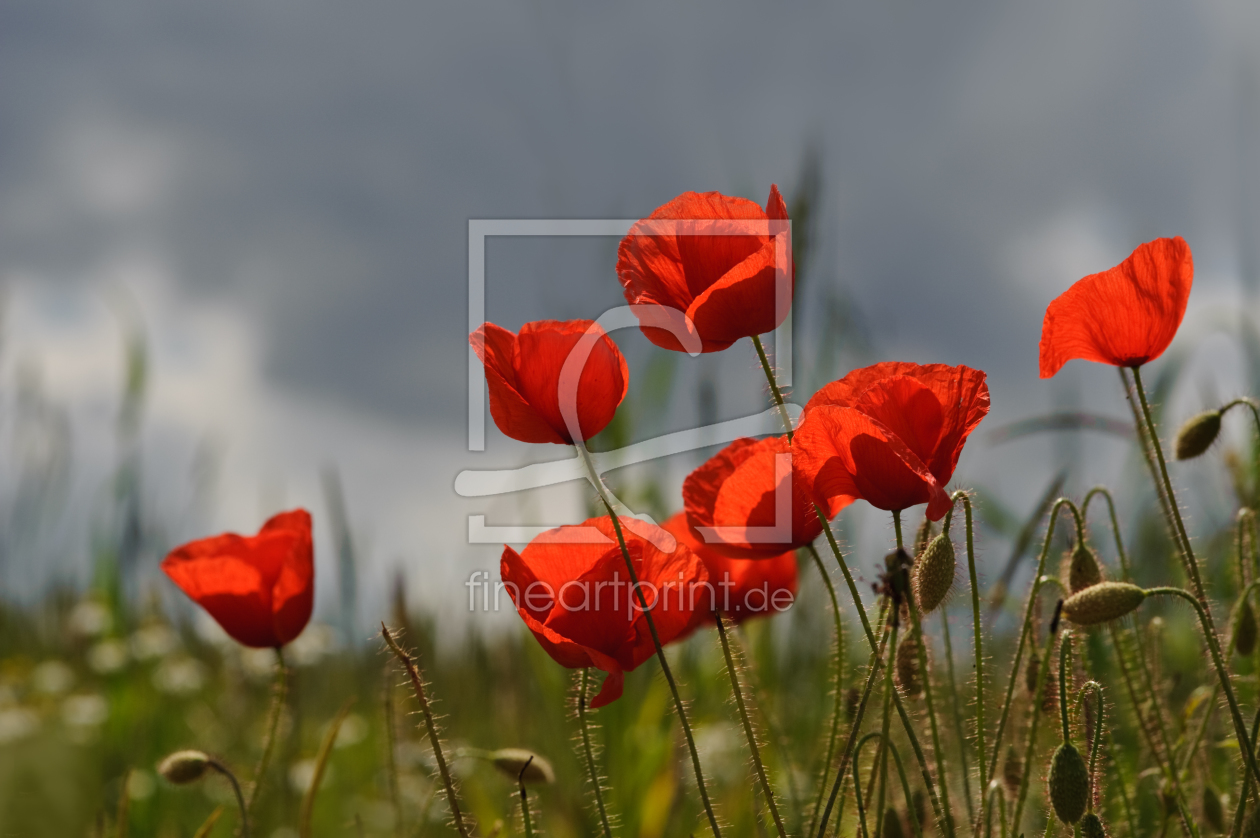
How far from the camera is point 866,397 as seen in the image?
3.81 ft

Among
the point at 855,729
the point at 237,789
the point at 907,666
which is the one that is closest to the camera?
the point at 855,729

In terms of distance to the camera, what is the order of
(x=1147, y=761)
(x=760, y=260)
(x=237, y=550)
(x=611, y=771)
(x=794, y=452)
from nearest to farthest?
1. (x=794, y=452)
2. (x=760, y=260)
3. (x=237, y=550)
4. (x=1147, y=761)
5. (x=611, y=771)

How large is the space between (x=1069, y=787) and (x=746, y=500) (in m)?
0.50

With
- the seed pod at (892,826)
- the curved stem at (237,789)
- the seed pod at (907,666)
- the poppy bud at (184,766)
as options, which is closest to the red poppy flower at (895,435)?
the seed pod at (907,666)

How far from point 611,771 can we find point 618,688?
1640 millimetres

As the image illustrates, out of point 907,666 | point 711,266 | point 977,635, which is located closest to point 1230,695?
point 977,635

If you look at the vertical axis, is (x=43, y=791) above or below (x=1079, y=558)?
below

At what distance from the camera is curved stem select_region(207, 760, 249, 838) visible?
4.51 ft

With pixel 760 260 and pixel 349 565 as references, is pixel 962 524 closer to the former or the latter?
pixel 760 260

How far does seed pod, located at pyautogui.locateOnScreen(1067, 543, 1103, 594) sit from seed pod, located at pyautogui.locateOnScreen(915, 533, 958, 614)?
1.22 ft

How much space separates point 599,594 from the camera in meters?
1.24

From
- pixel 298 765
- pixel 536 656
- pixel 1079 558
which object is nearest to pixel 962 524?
pixel 1079 558

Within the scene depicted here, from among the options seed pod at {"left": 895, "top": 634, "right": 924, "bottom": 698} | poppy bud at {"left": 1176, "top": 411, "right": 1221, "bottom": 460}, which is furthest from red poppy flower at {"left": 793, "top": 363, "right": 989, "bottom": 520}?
poppy bud at {"left": 1176, "top": 411, "right": 1221, "bottom": 460}

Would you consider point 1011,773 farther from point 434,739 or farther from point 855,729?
point 434,739
